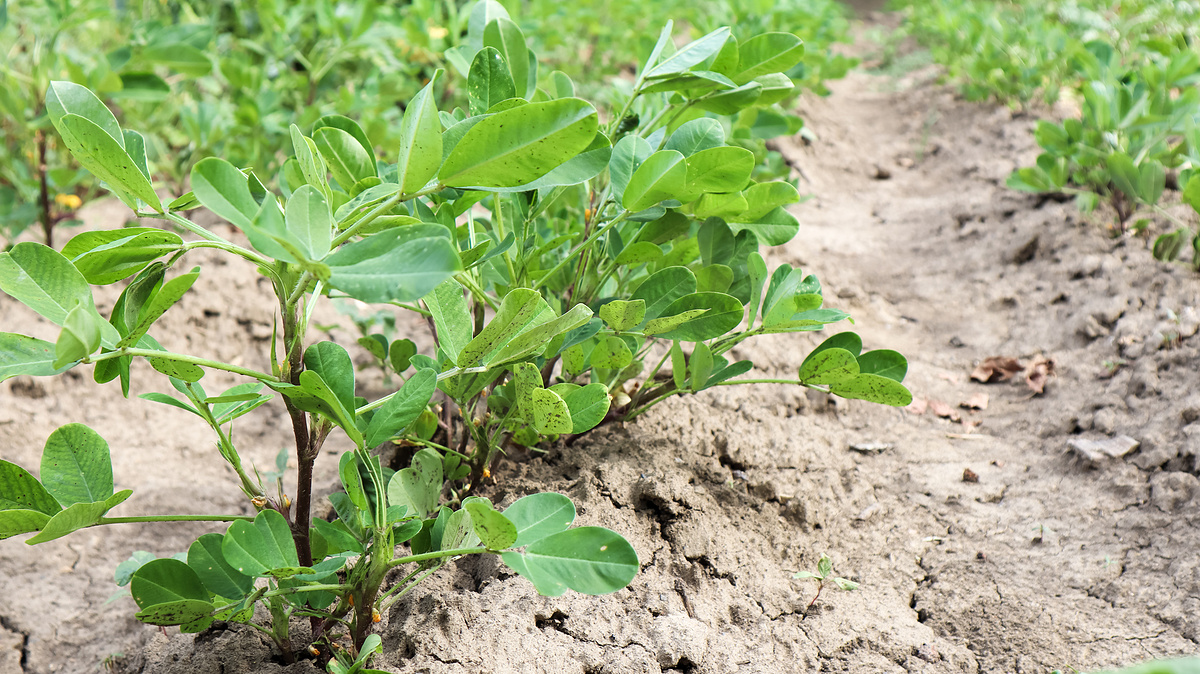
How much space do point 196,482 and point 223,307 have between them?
72cm

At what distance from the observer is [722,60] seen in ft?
4.31

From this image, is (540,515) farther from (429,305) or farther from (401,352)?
(401,352)

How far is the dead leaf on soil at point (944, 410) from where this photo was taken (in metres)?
2.14

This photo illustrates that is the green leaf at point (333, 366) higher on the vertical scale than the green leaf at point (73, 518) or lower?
higher

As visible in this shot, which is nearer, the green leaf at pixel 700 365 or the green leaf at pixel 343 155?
the green leaf at pixel 343 155

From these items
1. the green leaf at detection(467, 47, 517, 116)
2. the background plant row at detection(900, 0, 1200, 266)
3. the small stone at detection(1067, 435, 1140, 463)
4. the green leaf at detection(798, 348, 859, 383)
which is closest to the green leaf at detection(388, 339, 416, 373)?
the green leaf at detection(467, 47, 517, 116)

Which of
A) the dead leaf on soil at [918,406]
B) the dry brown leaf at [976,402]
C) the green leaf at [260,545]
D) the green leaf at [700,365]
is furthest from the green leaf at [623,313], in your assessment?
the dry brown leaf at [976,402]

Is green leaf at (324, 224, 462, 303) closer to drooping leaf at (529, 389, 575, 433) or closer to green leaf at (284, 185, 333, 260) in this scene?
green leaf at (284, 185, 333, 260)

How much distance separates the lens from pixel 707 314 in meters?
1.22

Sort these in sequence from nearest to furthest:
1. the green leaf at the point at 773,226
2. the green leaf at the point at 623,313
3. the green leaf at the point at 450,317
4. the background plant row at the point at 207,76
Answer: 1. the green leaf at the point at 450,317
2. the green leaf at the point at 623,313
3. the green leaf at the point at 773,226
4. the background plant row at the point at 207,76

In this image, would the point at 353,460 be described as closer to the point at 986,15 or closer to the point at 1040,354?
the point at 1040,354

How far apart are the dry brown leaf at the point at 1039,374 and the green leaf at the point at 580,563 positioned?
183cm

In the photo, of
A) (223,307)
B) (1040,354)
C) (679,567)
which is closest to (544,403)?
(679,567)

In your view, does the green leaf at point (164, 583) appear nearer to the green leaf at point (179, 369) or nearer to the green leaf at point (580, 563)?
the green leaf at point (179, 369)
